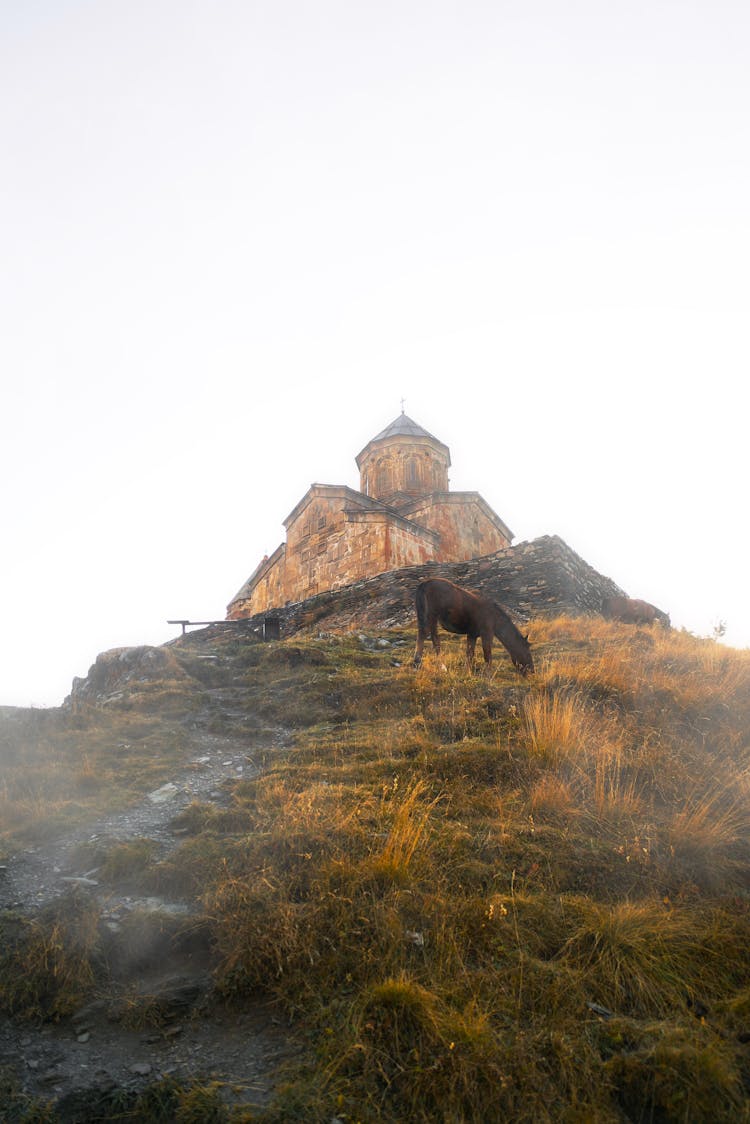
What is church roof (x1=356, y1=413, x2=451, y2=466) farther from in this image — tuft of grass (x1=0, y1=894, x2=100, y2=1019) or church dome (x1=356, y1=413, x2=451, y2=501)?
tuft of grass (x1=0, y1=894, x2=100, y2=1019)

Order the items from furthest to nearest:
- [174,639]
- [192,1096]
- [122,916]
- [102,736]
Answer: [174,639], [102,736], [122,916], [192,1096]

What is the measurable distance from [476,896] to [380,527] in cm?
1662

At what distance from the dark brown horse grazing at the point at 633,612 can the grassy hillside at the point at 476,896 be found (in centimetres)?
710

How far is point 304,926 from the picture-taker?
10.3ft

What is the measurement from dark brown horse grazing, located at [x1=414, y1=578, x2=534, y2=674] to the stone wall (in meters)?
4.98

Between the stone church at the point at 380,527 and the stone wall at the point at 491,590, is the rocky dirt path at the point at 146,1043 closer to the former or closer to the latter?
the stone wall at the point at 491,590

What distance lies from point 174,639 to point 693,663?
13.8 metres

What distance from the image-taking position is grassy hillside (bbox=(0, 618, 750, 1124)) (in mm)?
2410

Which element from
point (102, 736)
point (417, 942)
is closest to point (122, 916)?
point (417, 942)

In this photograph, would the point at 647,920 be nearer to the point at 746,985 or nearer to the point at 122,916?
the point at 746,985

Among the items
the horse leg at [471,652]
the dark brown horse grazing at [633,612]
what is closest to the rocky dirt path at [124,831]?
the horse leg at [471,652]

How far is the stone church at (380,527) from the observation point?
785 inches

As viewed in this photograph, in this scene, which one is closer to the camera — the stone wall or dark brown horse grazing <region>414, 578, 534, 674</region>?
dark brown horse grazing <region>414, 578, 534, 674</region>

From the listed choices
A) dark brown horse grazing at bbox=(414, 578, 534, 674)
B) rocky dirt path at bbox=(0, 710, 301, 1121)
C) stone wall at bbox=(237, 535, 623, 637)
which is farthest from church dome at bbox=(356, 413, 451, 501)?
rocky dirt path at bbox=(0, 710, 301, 1121)
